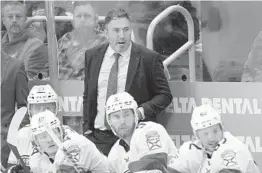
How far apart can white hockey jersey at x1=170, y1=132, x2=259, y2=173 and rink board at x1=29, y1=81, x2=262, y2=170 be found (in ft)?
3.50

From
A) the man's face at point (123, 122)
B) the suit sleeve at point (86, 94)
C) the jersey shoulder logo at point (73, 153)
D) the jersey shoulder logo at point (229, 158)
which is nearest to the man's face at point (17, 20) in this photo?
the suit sleeve at point (86, 94)

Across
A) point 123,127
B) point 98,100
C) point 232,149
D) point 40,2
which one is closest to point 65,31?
point 40,2

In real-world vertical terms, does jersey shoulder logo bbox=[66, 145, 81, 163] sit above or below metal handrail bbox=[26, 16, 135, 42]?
below

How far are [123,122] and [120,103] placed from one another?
167 mm

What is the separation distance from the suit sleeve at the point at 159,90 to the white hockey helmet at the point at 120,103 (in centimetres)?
55

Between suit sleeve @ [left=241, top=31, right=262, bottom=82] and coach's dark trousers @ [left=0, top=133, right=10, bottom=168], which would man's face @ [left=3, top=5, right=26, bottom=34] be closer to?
coach's dark trousers @ [left=0, top=133, right=10, bottom=168]

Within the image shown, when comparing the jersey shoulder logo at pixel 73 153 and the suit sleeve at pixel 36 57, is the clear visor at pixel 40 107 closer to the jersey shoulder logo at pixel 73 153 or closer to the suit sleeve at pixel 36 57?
the suit sleeve at pixel 36 57

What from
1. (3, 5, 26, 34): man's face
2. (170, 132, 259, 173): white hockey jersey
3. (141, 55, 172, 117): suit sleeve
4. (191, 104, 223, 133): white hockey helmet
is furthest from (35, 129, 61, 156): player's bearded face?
(3, 5, 26, 34): man's face

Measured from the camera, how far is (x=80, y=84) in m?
10.5

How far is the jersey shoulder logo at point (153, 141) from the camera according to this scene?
332 inches

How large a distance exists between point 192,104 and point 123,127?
1281 millimetres

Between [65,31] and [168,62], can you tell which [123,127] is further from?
[65,31]

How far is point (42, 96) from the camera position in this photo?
33.0 feet

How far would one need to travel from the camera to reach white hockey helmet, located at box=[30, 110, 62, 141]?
29.8 ft
